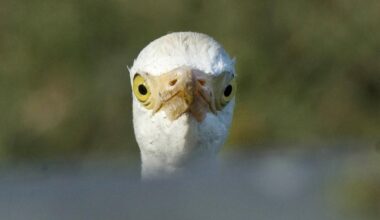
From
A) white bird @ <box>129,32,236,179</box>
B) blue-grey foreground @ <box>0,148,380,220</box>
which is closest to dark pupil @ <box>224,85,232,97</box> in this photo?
white bird @ <box>129,32,236,179</box>

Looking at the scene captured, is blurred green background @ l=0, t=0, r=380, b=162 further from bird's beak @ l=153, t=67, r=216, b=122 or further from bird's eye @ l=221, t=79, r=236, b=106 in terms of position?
bird's beak @ l=153, t=67, r=216, b=122

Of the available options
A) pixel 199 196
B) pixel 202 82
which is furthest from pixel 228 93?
pixel 199 196

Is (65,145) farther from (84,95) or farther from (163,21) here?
(163,21)

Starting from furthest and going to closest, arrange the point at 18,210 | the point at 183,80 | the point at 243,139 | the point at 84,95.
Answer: the point at 84,95, the point at 243,139, the point at 183,80, the point at 18,210

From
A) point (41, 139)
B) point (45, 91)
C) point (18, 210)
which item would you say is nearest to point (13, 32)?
point (45, 91)

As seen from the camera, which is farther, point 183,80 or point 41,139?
point 41,139
